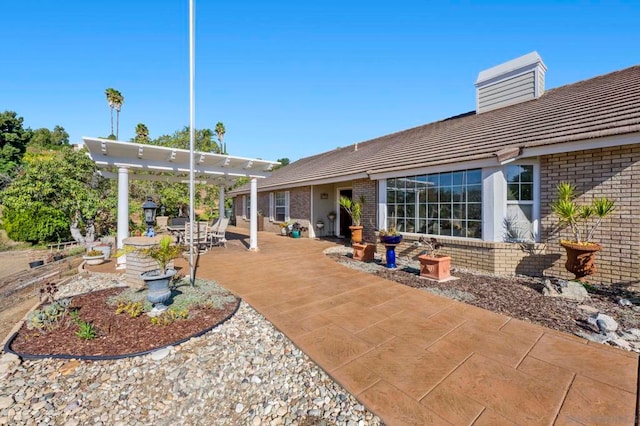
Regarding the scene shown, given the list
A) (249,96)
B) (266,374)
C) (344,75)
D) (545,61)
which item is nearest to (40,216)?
(249,96)

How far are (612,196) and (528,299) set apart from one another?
9.36 ft

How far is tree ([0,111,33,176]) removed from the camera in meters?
27.5

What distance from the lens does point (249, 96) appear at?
41.4 feet

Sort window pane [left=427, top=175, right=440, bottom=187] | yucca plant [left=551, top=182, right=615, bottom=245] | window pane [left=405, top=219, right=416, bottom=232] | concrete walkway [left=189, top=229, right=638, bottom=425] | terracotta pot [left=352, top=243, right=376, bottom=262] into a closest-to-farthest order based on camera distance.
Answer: concrete walkway [left=189, top=229, right=638, bottom=425], yucca plant [left=551, top=182, right=615, bottom=245], window pane [left=427, top=175, right=440, bottom=187], terracotta pot [left=352, top=243, right=376, bottom=262], window pane [left=405, top=219, right=416, bottom=232]

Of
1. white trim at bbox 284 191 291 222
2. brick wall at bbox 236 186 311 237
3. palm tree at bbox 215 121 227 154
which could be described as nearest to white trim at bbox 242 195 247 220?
brick wall at bbox 236 186 311 237

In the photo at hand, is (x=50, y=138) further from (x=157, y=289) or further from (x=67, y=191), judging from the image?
(x=157, y=289)

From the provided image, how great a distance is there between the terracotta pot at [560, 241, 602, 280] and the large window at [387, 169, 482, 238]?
1.75 m

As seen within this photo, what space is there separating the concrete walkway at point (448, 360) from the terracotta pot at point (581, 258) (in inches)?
105

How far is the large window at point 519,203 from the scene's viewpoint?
6430 millimetres

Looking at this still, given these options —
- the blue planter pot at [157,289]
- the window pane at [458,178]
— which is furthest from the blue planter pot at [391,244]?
the blue planter pot at [157,289]

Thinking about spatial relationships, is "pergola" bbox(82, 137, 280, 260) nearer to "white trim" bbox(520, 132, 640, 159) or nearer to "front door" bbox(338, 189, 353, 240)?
"front door" bbox(338, 189, 353, 240)

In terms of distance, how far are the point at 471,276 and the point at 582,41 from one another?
29.0ft

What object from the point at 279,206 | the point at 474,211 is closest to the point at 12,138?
the point at 279,206

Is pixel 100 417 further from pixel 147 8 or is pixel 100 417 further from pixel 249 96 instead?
pixel 249 96
